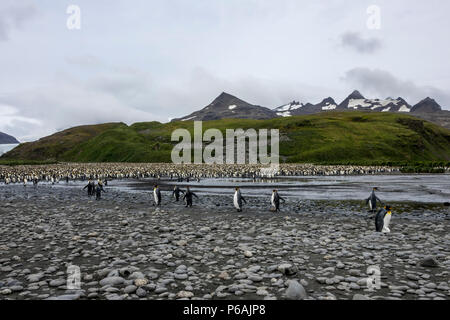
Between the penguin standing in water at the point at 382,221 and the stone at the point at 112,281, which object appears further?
the penguin standing in water at the point at 382,221

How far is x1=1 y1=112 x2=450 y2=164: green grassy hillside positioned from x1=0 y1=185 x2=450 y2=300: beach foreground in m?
90.9

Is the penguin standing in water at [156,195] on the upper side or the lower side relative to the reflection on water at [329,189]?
upper

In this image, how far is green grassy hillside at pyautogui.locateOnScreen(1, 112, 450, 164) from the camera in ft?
374

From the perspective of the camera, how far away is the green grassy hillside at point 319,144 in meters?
114

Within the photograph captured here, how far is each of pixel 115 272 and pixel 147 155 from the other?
114774 mm

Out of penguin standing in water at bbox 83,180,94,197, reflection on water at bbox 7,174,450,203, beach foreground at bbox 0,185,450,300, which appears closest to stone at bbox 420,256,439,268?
beach foreground at bbox 0,185,450,300

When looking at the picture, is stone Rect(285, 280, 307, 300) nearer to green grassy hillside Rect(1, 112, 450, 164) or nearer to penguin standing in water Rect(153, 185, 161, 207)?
penguin standing in water Rect(153, 185, 161, 207)

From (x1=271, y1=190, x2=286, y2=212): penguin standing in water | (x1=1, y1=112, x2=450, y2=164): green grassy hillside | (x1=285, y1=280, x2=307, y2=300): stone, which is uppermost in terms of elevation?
(x1=1, y1=112, x2=450, y2=164): green grassy hillside

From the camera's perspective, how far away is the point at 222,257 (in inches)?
340

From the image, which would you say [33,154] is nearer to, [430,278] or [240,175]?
[240,175]

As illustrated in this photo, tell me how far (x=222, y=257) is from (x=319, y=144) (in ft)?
384

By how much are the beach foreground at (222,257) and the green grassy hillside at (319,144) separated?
298ft

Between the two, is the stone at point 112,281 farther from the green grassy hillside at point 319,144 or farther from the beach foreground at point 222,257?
the green grassy hillside at point 319,144

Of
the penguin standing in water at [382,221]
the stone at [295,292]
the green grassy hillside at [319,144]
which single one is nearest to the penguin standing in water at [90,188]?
the penguin standing in water at [382,221]
